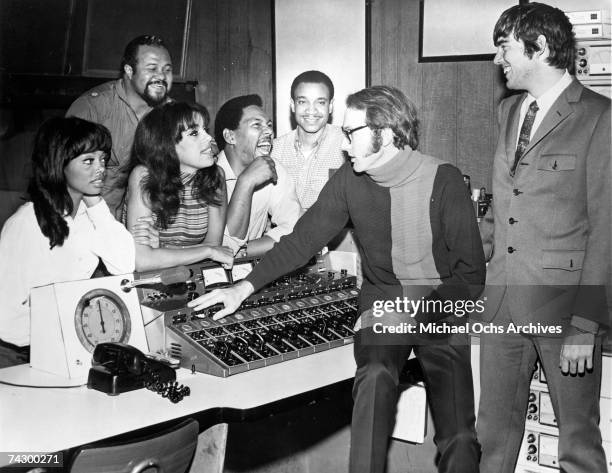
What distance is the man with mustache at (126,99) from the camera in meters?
3.69

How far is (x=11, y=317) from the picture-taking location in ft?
8.52

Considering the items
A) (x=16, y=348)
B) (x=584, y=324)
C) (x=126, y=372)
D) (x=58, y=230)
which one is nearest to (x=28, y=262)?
(x=58, y=230)

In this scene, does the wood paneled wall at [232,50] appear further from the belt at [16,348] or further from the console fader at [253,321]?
the belt at [16,348]

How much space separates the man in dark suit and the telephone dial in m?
1.14

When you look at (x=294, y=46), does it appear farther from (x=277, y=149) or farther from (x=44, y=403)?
(x=44, y=403)

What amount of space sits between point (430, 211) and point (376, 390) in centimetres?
68

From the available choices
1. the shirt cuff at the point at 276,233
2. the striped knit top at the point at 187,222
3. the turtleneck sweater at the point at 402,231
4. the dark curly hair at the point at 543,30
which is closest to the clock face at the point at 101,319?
the turtleneck sweater at the point at 402,231

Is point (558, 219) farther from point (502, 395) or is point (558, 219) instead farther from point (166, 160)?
point (166, 160)

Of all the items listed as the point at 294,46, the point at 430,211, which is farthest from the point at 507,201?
the point at 294,46

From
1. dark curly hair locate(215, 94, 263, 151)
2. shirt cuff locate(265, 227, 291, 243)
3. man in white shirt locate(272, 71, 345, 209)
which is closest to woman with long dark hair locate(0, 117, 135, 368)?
shirt cuff locate(265, 227, 291, 243)

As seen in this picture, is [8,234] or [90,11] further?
[90,11]

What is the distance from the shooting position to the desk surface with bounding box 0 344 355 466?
1817mm

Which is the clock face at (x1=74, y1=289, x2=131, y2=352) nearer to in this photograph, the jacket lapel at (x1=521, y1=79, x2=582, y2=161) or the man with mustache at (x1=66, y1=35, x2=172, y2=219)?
the man with mustache at (x1=66, y1=35, x2=172, y2=219)

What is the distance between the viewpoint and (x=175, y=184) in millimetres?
3027
